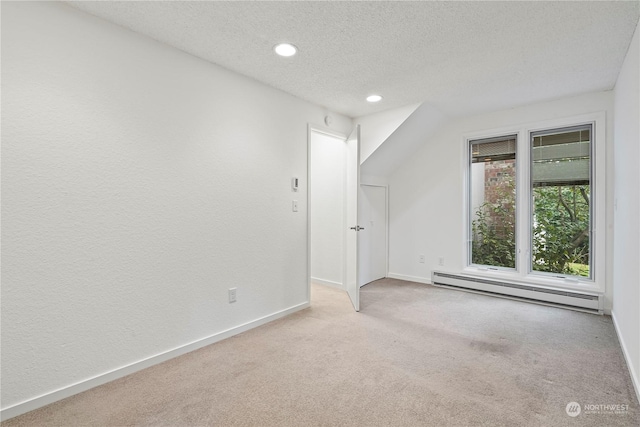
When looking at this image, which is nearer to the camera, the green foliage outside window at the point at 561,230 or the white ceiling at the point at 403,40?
the white ceiling at the point at 403,40

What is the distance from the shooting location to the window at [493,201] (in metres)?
4.05

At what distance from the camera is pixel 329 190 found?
443 centimetres

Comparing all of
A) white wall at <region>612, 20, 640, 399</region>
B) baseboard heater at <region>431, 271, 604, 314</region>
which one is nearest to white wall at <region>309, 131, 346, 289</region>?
baseboard heater at <region>431, 271, 604, 314</region>

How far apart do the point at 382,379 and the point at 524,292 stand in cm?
267

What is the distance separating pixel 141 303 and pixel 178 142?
122 centimetres

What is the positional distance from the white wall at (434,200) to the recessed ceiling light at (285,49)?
2781 millimetres

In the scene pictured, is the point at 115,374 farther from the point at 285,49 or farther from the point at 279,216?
the point at 285,49

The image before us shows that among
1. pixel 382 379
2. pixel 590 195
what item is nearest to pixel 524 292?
pixel 590 195

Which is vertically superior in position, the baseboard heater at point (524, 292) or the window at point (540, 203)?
the window at point (540, 203)

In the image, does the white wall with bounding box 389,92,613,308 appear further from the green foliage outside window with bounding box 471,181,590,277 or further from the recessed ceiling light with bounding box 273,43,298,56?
the recessed ceiling light with bounding box 273,43,298,56

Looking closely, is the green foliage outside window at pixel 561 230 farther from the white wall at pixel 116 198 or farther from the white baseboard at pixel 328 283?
the white wall at pixel 116 198

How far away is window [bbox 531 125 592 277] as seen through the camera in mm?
3553

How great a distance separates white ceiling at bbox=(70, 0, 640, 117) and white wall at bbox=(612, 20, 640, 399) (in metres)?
0.29

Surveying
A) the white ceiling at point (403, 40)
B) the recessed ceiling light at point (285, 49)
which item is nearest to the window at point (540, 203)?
the white ceiling at point (403, 40)
